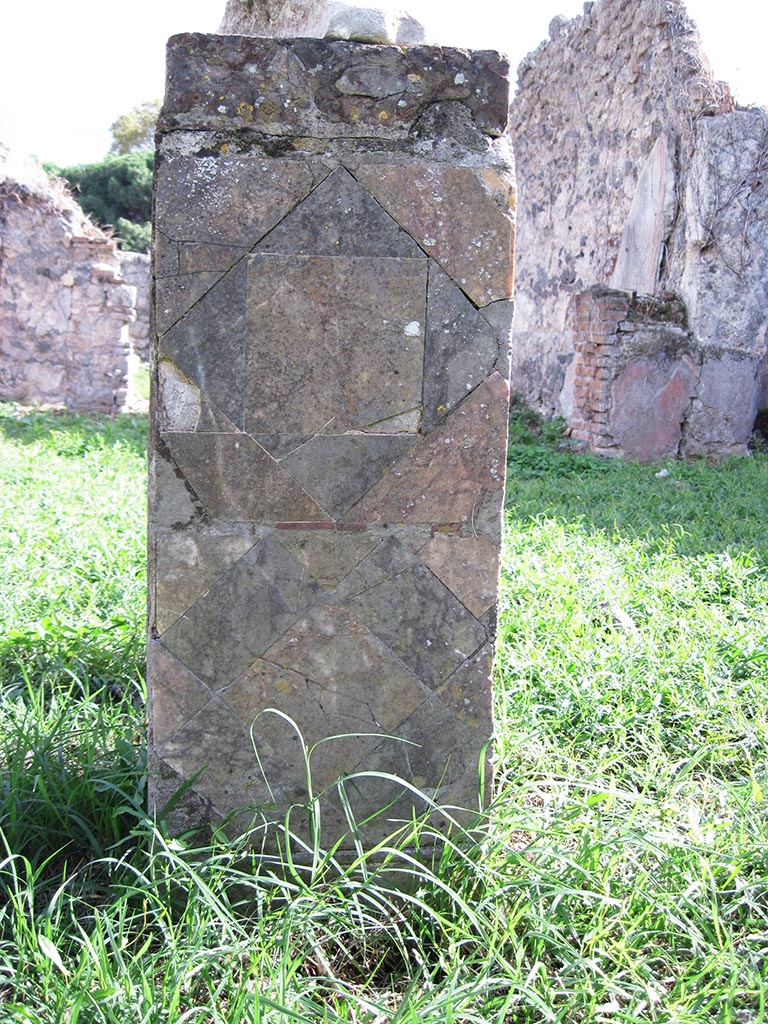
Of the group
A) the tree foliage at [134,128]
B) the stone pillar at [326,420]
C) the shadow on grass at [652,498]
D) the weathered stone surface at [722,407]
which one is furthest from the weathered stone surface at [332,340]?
the tree foliage at [134,128]

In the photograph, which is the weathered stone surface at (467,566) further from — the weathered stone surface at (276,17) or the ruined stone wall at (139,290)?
the ruined stone wall at (139,290)

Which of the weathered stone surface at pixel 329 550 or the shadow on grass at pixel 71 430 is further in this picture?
the shadow on grass at pixel 71 430

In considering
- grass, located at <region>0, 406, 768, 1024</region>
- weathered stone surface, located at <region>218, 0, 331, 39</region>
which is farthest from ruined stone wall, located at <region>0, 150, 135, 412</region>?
weathered stone surface, located at <region>218, 0, 331, 39</region>

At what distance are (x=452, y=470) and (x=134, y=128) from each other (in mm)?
27661

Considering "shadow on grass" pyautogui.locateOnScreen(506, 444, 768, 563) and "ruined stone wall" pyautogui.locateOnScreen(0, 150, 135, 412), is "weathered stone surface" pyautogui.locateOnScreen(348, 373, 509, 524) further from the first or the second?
"ruined stone wall" pyautogui.locateOnScreen(0, 150, 135, 412)

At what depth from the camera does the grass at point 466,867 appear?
4.44ft

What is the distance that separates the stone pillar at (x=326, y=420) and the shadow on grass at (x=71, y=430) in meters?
4.98

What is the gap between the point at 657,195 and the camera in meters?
7.86

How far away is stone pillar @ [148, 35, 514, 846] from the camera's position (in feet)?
5.21

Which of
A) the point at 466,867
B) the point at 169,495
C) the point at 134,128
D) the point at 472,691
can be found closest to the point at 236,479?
the point at 169,495

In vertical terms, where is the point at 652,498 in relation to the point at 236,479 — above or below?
below

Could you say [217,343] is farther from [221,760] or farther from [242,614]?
[221,760]

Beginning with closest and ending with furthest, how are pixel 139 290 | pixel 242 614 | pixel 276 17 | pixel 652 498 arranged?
pixel 242 614 < pixel 276 17 < pixel 652 498 < pixel 139 290

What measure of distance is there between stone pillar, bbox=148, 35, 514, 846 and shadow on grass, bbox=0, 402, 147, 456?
196 inches
